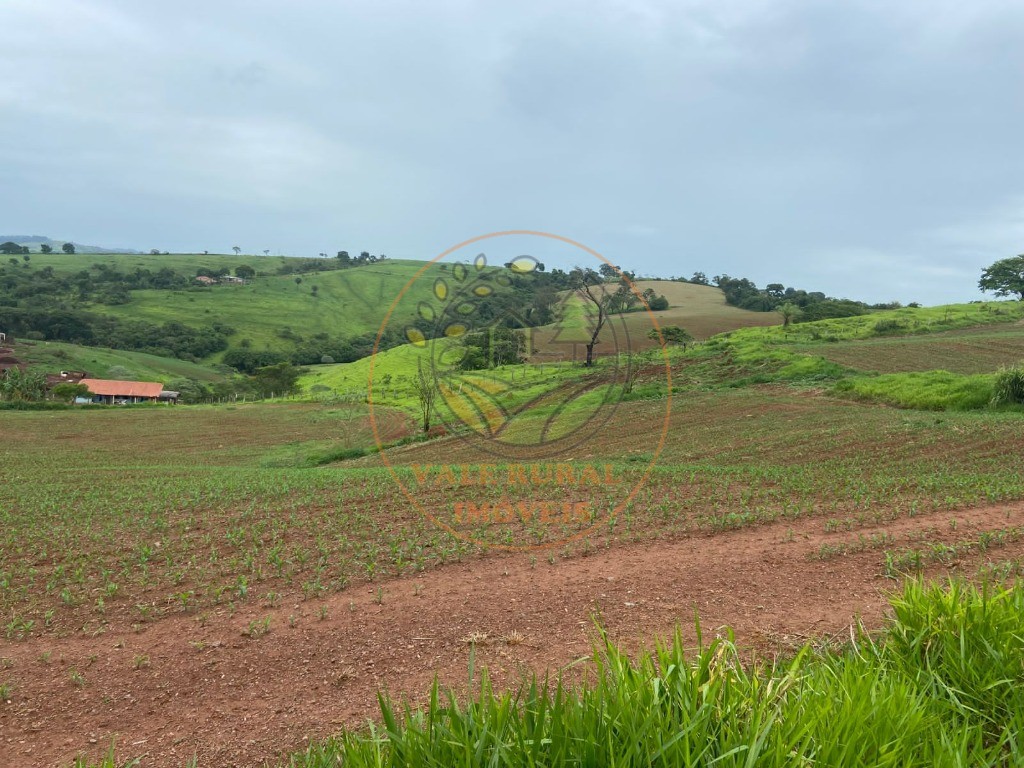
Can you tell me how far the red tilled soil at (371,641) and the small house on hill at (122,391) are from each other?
74565 millimetres

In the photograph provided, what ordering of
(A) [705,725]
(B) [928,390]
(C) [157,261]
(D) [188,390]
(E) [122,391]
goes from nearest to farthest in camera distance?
(A) [705,725] → (B) [928,390] → (E) [122,391] → (D) [188,390] → (C) [157,261]

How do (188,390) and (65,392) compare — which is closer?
(65,392)

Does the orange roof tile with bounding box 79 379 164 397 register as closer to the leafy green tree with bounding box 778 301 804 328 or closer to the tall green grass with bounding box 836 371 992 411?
the leafy green tree with bounding box 778 301 804 328

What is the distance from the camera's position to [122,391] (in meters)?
69.8

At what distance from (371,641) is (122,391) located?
78.0 metres

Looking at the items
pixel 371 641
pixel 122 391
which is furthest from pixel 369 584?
pixel 122 391

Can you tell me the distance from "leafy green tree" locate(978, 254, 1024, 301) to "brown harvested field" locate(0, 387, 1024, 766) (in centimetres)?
8129

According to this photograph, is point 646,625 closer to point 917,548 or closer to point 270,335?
point 917,548

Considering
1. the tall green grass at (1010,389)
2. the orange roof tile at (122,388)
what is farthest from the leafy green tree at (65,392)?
the tall green grass at (1010,389)

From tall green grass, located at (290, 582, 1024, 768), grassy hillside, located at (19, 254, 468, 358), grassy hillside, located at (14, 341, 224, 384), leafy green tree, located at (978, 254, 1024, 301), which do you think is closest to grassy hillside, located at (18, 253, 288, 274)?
grassy hillside, located at (19, 254, 468, 358)

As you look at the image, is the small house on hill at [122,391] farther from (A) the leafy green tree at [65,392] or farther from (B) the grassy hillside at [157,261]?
(B) the grassy hillside at [157,261]

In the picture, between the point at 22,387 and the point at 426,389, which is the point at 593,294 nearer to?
the point at 426,389

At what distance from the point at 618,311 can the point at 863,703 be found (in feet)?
17.5

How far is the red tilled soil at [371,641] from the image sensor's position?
413 cm
